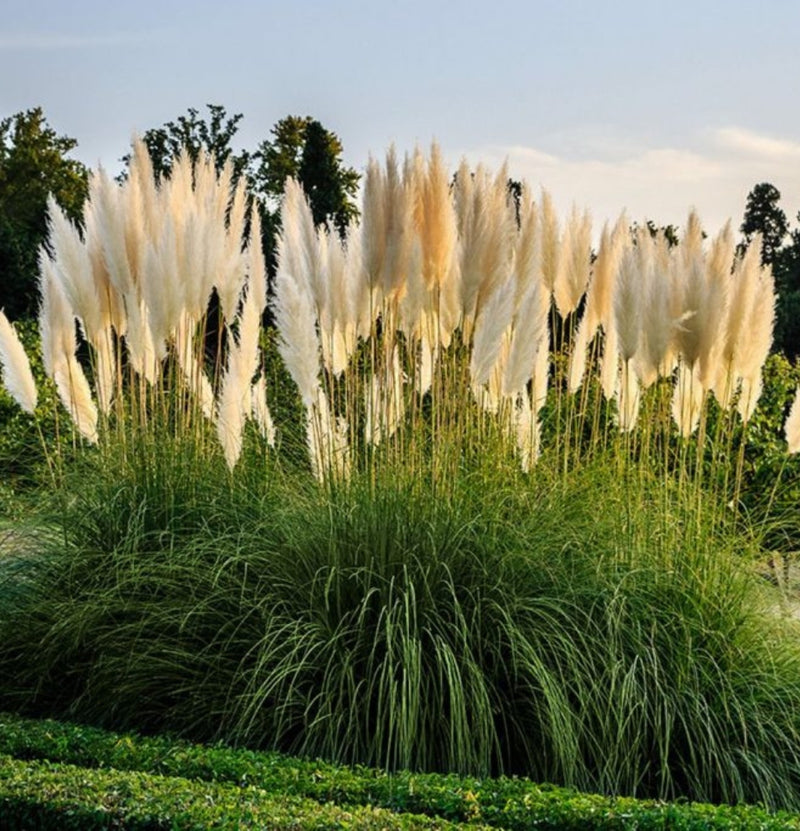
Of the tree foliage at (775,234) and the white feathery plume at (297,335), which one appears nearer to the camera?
the white feathery plume at (297,335)

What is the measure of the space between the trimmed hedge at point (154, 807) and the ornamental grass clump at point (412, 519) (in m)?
0.62

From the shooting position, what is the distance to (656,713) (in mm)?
4926

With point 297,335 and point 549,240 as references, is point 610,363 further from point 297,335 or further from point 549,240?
point 297,335

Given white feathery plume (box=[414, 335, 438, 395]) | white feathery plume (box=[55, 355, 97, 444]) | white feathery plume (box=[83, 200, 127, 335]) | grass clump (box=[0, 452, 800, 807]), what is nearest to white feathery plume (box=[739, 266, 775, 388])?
grass clump (box=[0, 452, 800, 807])

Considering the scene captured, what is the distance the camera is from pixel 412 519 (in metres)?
5.32

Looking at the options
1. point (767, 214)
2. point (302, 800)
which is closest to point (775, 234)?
point (767, 214)

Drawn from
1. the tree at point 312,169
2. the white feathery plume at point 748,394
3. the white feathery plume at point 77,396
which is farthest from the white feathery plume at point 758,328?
the tree at point 312,169

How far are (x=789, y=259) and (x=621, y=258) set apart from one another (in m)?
25.0

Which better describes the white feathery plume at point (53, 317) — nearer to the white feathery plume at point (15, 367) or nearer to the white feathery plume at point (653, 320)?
the white feathery plume at point (15, 367)

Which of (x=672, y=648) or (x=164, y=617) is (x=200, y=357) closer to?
(x=164, y=617)

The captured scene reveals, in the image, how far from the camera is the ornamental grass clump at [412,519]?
4.96m

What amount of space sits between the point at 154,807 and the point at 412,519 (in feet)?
5.64

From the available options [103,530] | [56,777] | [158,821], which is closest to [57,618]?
[103,530]

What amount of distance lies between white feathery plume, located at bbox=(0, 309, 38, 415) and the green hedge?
242 cm
